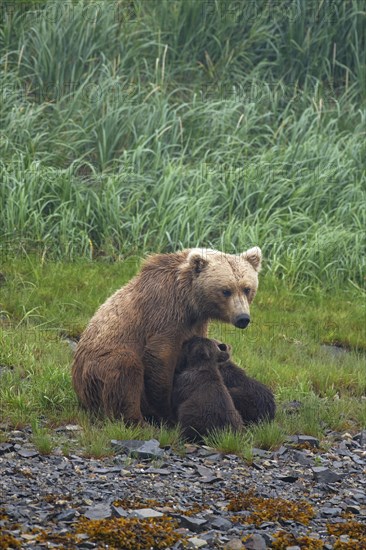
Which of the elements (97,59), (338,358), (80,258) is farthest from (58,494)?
(97,59)

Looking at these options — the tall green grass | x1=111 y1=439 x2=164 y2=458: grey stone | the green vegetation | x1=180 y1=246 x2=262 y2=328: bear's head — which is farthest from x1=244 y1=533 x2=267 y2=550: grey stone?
the tall green grass

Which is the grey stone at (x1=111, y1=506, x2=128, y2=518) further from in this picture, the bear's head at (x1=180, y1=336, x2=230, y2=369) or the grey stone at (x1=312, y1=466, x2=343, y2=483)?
the bear's head at (x1=180, y1=336, x2=230, y2=369)

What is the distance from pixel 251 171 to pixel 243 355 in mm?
3244

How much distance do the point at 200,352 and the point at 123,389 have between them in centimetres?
51

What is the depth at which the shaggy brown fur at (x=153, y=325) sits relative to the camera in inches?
253

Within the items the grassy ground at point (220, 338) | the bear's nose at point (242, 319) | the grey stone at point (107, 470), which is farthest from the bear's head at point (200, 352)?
the grey stone at point (107, 470)

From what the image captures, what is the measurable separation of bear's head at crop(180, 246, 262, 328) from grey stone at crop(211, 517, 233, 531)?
196 cm

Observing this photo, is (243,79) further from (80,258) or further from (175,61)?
(80,258)

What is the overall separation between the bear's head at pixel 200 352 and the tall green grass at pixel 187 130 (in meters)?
3.39

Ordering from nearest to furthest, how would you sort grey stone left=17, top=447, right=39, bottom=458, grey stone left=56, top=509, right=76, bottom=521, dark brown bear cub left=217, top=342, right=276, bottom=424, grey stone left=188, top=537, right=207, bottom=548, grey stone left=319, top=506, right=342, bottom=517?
grey stone left=188, top=537, right=207, bottom=548 → grey stone left=56, top=509, right=76, bottom=521 → grey stone left=319, top=506, right=342, bottom=517 → grey stone left=17, top=447, right=39, bottom=458 → dark brown bear cub left=217, top=342, right=276, bottom=424

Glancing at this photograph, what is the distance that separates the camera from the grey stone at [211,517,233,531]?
4.85m

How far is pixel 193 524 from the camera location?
4801 millimetres

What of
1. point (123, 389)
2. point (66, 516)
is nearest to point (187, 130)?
point (123, 389)

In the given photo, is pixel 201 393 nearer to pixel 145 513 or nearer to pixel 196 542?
pixel 145 513
